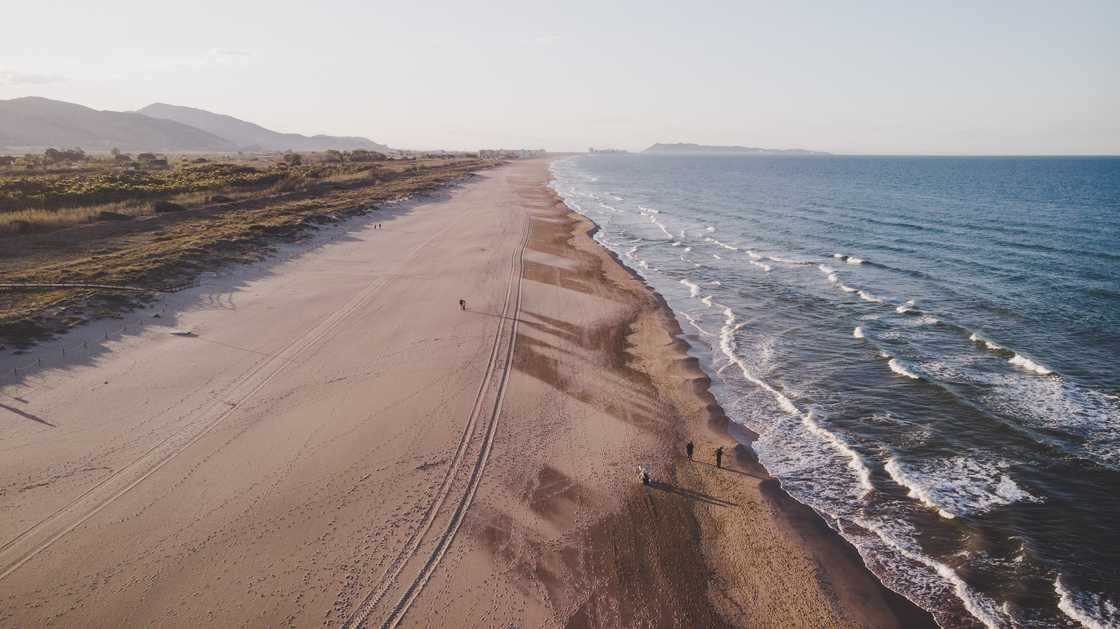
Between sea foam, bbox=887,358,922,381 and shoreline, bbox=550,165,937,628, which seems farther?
sea foam, bbox=887,358,922,381

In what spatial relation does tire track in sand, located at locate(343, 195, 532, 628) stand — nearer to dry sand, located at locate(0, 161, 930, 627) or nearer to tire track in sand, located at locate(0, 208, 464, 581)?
dry sand, located at locate(0, 161, 930, 627)

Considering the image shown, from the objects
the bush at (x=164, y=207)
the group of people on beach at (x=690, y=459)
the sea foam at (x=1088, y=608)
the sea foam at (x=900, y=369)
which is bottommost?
the sea foam at (x=1088, y=608)

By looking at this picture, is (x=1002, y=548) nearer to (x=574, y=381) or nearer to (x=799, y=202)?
(x=574, y=381)

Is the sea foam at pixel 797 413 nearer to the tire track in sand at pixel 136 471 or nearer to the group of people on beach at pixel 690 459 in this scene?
the group of people on beach at pixel 690 459

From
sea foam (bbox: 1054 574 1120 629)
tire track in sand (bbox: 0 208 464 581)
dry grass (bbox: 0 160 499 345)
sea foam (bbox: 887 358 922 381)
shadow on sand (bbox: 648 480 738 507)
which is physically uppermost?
dry grass (bbox: 0 160 499 345)

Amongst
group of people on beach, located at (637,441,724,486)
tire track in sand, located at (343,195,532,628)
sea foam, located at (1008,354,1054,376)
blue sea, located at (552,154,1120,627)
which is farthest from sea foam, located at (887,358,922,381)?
tire track in sand, located at (343,195,532,628)

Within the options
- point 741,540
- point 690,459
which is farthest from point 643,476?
point 741,540

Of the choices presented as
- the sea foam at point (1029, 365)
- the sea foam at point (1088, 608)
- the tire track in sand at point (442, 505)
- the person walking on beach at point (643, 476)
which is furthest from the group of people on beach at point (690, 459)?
the sea foam at point (1029, 365)
